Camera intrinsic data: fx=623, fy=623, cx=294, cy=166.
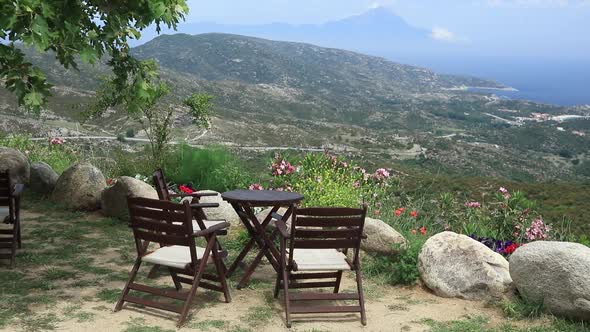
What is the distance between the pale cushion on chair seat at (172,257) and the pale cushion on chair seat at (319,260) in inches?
36.1

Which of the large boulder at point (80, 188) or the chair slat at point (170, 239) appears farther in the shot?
the large boulder at point (80, 188)

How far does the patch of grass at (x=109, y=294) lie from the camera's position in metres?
5.80

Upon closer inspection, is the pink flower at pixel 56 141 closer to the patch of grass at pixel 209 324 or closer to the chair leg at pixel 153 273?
the chair leg at pixel 153 273

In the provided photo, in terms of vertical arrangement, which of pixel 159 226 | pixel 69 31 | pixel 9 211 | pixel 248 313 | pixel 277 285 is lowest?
pixel 248 313

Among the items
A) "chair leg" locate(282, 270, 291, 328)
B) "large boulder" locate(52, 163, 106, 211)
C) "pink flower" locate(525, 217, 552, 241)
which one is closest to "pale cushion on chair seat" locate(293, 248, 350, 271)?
"chair leg" locate(282, 270, 291, 328)

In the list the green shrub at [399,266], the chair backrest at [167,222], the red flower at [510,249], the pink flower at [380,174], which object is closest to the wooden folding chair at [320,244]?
the chair backrest at [167,222]

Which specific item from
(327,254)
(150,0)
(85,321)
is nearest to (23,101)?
(150,0)

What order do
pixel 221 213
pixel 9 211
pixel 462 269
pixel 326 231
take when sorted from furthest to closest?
Result: pixel 221 213
pixel 9 211
pixel 462 269
pixel 326 231

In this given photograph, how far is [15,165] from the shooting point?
1139 cm

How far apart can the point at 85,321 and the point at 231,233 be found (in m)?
3.76

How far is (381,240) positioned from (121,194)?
428 cm

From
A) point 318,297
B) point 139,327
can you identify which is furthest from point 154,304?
point 318,297

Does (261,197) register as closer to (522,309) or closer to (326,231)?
(326,231)

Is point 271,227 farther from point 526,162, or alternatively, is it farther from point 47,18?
point 526,162
